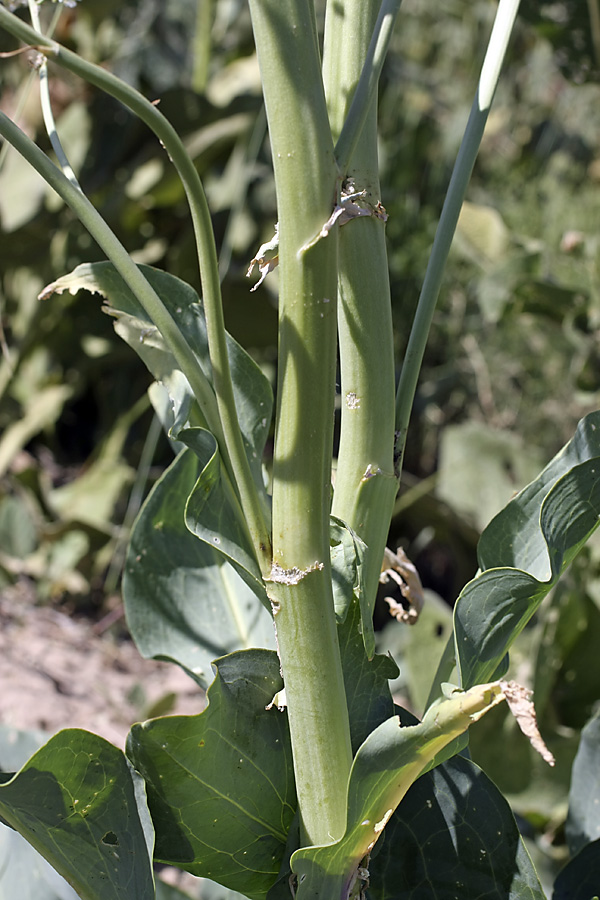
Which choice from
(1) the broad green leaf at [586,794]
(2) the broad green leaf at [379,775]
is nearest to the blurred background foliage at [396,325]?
(1) the broad green leaf at [586,794]

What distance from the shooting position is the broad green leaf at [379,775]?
1.14 feet

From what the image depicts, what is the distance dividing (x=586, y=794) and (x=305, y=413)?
1.45ft

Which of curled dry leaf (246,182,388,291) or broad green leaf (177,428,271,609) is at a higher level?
curled dry leaf (246,182,388,291)

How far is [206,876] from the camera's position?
44 cm

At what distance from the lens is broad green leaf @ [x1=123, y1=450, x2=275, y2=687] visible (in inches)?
22.3

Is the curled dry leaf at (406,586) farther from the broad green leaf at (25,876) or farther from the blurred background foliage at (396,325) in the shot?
the blurred background foliage at (396,325)

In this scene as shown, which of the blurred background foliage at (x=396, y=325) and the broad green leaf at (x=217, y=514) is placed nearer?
the broad green leaf at (x=217, y=514)

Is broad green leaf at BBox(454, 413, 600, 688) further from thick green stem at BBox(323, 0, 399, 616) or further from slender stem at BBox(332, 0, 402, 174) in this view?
slender stem at BBox(332, 0, 402, 174)

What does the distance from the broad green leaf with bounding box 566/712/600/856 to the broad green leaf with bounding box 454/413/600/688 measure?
231 mm

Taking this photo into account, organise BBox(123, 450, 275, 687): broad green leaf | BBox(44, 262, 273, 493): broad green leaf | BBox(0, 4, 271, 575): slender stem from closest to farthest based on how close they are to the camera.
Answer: BBox(0, 4, 271, 575): slender stem → BBox(44, 262, 273, 493): broad green leaf → BBox(123, 450, 275, 687): broad green leaf

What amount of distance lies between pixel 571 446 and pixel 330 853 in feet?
0.81

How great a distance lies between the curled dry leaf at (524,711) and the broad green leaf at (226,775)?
0.13 m

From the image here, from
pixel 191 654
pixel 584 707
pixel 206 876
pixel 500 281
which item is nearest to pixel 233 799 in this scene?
pixel 206 876

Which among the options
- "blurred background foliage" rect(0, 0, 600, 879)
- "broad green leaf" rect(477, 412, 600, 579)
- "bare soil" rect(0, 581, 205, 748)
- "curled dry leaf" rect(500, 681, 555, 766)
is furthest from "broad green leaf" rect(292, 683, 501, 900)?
"bare soil" rect(0, 581, 205, 748)
